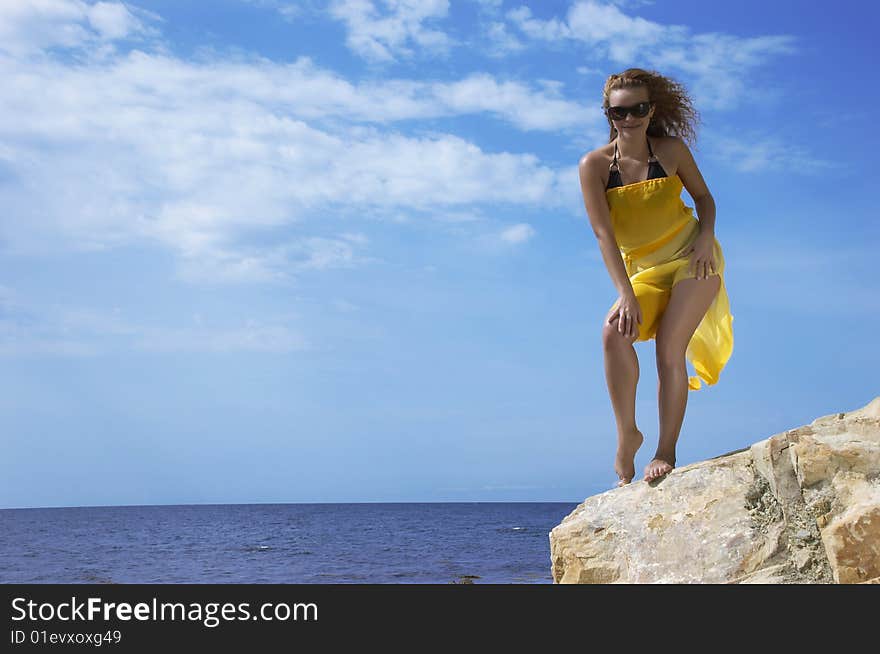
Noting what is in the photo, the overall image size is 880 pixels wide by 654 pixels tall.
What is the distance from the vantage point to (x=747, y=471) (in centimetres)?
458

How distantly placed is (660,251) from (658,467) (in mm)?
1410

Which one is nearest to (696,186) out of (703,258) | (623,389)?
(703,258)

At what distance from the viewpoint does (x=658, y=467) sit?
4.91 metres

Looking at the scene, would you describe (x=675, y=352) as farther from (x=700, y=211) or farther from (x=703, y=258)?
(x=700, y=211)

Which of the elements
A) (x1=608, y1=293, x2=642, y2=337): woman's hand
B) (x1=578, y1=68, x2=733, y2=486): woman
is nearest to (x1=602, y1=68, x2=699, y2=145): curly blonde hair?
(x1=578, y1=68, x2=733, y2=486): woman

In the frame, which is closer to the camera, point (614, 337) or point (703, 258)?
point (614, 337)

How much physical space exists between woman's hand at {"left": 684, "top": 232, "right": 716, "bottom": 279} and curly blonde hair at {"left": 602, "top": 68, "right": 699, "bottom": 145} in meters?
0.72

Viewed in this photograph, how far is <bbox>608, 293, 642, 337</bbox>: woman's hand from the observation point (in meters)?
5.12

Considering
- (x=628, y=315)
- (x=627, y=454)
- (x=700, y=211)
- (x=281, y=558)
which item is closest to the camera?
(x=628, y=315)

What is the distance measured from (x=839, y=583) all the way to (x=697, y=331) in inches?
81.0
